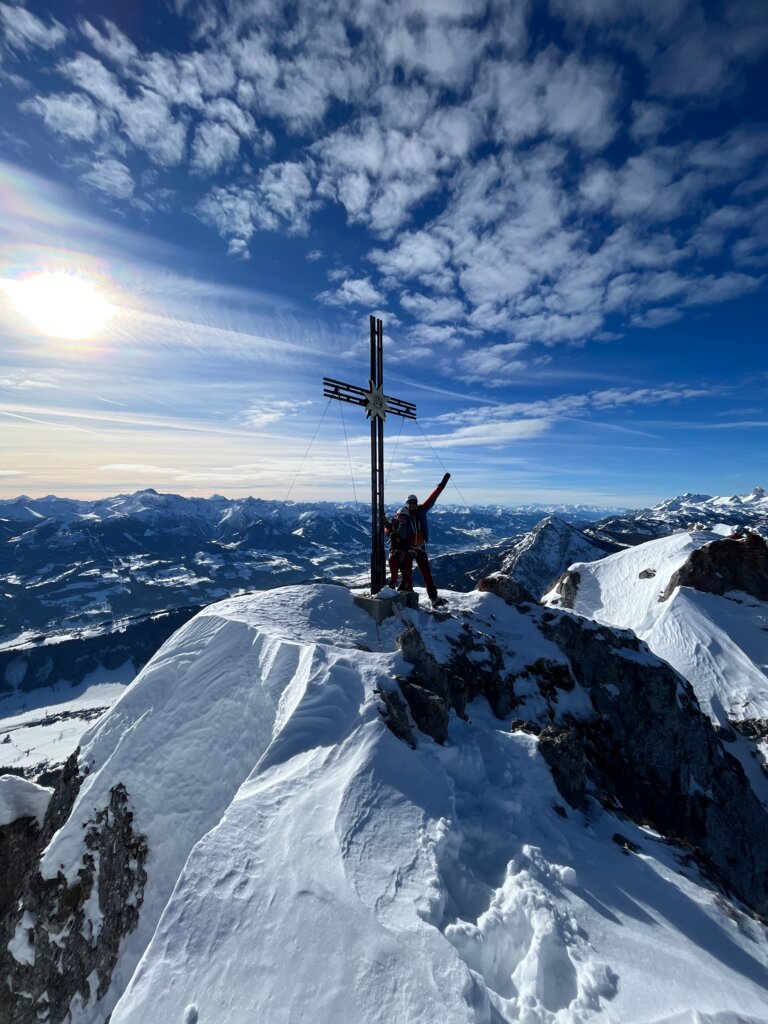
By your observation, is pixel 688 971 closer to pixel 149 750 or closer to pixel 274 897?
pixel 274 897

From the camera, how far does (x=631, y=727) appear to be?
2139 centimetres

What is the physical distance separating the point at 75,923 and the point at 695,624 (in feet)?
163

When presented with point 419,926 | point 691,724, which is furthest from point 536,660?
point 419,926

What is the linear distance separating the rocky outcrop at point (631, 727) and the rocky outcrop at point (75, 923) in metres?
8.58

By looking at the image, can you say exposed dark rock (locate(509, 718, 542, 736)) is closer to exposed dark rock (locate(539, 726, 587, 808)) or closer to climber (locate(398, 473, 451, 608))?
exposed dark rock (locate(539, 726, 587, 808))

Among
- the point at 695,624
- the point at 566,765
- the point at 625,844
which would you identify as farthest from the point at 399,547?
the point at 695,624

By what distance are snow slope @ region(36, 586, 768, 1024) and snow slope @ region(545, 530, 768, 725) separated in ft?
89.8

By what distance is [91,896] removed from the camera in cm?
1073

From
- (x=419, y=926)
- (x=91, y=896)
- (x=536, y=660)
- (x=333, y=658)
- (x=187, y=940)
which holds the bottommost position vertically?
(x=91, y=896)

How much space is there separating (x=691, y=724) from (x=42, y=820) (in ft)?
92.6

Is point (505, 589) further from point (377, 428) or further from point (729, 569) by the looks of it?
point (729, 569)

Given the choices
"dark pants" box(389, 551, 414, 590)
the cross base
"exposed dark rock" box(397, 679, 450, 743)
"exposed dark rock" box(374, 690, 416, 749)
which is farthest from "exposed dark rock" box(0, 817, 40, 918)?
"dark pants" box(389, 551, 414, 590)

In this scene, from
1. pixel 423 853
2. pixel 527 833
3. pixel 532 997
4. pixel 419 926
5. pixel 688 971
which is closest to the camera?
pixel 532 997

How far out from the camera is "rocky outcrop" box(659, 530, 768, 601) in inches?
1885
